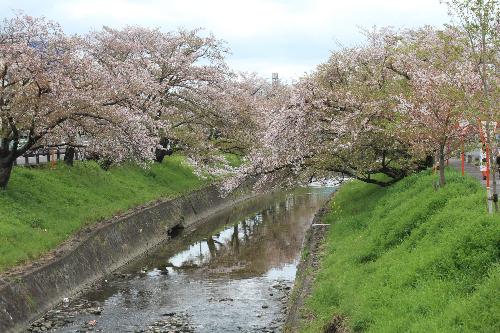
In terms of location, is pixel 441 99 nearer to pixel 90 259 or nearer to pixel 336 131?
pixel 336 131

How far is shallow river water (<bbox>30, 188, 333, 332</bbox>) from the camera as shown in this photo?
1767 centimetres

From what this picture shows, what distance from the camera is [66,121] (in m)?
25.8

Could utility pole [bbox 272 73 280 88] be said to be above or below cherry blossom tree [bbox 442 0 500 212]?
above

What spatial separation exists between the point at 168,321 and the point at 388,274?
294 inches

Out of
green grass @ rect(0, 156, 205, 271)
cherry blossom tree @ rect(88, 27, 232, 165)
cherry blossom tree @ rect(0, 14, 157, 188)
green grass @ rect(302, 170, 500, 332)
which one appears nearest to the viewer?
green grass @ rect(302, 170, 500, 332)

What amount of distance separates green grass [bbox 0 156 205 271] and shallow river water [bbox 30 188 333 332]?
2824 mm

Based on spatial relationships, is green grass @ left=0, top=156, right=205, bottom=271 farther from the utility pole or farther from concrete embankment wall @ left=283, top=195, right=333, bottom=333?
the utility pole

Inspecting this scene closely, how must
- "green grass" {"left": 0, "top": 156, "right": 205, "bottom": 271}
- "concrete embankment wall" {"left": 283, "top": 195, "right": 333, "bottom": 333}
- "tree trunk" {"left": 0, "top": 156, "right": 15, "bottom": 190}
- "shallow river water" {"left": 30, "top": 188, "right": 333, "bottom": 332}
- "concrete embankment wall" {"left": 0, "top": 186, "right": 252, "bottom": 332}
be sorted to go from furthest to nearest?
1. "tree trunk" {"left": 0, "top": 156, "right": 15, "bottom": 190}
2. "green grass" {"left": 0, "top": 156, "right": 205, "bottom": 271}
3. "shallow river water" {"left": 30, "top": 188, "right": 333, "bottom": 332}
4. "concrete embankment wall" {"left": 0, "top": 186, "right": 252, "bottom": 332}
5. "concrete embankment wall" {"left": 283, "top": 195, "right": 333, "bottom": 333}

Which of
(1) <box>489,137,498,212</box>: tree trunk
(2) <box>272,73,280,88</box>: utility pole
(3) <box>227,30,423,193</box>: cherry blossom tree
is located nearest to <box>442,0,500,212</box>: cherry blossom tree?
(1) <box>489,137,498,212</box>: tree trunk

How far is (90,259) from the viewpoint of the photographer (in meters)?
23.4

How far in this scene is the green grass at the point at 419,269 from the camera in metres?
10.6

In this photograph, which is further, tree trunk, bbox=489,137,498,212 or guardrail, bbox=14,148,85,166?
guardrail, bbox=14,148,85,166

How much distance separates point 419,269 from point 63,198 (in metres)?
20.5

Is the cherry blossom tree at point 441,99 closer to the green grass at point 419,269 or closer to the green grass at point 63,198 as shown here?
the green grass at point 419,269
